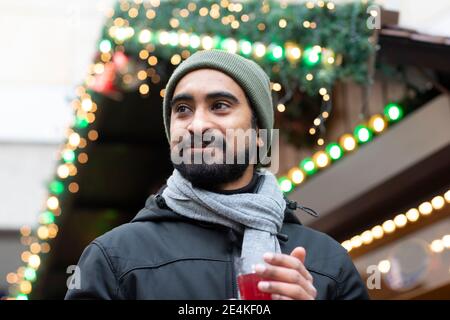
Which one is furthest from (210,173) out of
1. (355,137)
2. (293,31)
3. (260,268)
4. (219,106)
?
(355,137)

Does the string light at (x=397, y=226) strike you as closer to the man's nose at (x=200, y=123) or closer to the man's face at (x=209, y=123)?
the man's face at (x=209, y=123)

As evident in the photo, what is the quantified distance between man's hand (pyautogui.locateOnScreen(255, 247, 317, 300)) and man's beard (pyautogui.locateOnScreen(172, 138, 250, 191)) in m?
0.56

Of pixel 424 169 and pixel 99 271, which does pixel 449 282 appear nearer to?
pixel 424 169

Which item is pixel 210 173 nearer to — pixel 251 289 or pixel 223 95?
pixel 223 95

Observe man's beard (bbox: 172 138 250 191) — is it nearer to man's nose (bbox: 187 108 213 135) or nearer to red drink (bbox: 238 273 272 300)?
man's nose (bbox: 187 108 213 135)

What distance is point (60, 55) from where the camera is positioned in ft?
34.1

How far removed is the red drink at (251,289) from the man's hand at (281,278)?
0.5 inches

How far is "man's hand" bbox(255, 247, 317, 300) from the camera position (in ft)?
8.48

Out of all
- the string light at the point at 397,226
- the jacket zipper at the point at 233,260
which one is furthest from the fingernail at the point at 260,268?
the string light at the point at 397,226

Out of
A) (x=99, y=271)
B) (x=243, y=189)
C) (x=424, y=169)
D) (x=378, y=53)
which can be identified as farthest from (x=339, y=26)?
(x=99, y=271)

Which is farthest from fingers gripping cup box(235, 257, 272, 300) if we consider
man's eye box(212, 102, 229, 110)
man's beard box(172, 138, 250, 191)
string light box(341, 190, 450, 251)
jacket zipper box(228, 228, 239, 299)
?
string light box(341, 190, 450, 251)

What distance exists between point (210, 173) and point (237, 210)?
0.52 feet

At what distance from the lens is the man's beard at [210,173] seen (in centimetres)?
309

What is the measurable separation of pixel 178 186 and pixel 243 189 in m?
0.22
